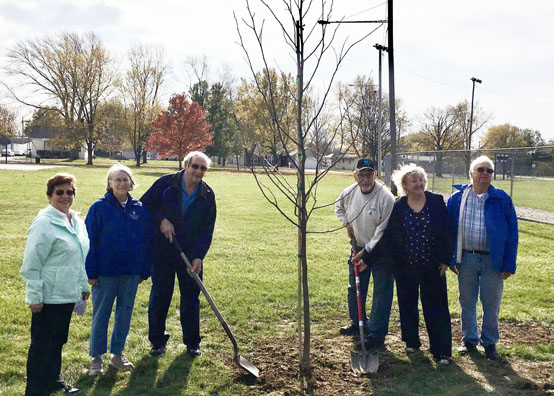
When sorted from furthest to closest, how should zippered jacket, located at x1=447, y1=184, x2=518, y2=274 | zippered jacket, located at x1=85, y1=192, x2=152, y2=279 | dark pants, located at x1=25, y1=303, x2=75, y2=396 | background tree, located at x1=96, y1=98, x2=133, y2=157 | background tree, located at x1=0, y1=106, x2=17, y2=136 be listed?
background tree, located at x1=0, y1=106, x2=17, y2=136, background tree, located at x1=96, y1=98, x2=133, y2=157, zippered jacket, located at x1=447, y1=184, x2=518, y2=274, zippered jacket, located at x1=85, y1=192, x2=152, y2=279, dark pants, located at x1=25, y1=303, x2=75, y2=396

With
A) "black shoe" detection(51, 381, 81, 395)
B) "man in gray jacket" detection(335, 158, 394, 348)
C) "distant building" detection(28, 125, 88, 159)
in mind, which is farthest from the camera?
"distant building" detection(28, 125, 88, 159)

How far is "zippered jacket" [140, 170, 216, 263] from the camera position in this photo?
4496 millimetres

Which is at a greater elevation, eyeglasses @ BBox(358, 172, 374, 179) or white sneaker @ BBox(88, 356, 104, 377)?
eyeglasses @ BBox(358, 172, 374, 179)

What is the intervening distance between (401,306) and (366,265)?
545mm

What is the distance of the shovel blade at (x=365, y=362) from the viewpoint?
4.20 m

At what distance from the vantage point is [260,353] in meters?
4.64

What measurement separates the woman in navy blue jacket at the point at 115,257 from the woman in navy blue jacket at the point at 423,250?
2.37 metres

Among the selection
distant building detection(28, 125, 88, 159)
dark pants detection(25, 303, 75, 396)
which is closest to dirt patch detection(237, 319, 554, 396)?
dark pants detection(25, 303, 75, 396)

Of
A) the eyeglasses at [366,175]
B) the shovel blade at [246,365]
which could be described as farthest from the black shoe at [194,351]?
the eyeglasses at [366,175]

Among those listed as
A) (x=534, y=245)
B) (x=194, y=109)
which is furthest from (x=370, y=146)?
(x=534, y=245)

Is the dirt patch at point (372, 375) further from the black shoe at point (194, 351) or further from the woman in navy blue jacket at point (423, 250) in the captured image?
the black shoe at point (194, 351)

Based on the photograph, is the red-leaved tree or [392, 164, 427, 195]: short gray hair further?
the red-leaved tree

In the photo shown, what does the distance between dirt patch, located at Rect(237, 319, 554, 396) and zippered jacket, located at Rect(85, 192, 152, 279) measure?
58.5 inches

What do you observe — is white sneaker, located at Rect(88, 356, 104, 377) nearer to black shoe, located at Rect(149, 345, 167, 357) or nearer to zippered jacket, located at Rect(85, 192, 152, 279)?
black shoe, located at Rect(149, 345, 167, 357)
